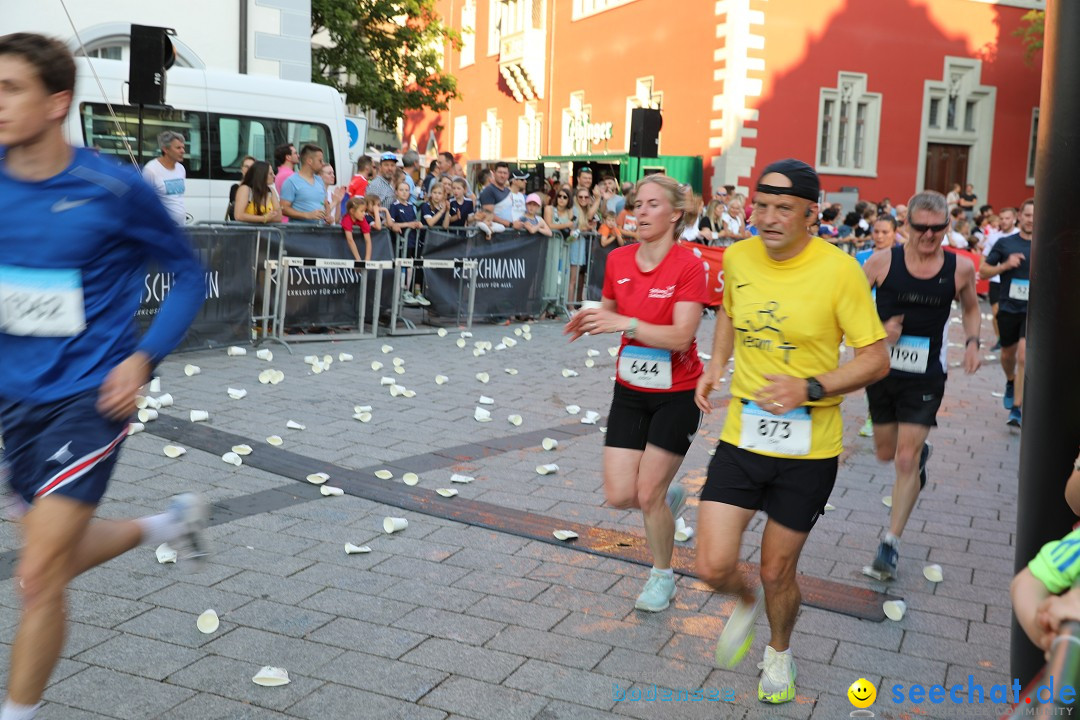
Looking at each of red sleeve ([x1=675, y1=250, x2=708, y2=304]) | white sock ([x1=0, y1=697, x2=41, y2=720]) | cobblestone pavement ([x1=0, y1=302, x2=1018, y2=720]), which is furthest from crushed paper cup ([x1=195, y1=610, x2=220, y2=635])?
red sleeve ([x1=675, y1=250, x2=708, y2=304])

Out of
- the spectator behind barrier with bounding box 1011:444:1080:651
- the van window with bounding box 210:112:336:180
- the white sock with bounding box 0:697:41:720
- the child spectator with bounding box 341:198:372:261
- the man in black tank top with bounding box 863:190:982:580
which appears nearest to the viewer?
the spectator behind barrier with bounding box 1011:444:1080:651

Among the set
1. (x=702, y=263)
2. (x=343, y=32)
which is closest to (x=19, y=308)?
A: (x=702, y=263)

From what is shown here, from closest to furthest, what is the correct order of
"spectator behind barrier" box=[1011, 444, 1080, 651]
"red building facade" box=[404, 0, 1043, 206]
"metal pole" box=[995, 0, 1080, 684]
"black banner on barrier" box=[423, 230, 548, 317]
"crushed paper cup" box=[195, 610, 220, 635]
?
"spectator behind barrier" box=[1011, 444, 1080, 651], "metal pole" box=[995, 0, 1080, 684], "crushed paper cup" box=[195, 610, 220, 635], "black banner on barrier" box=[423, 230, 548, 317], "red building facade" box=[404, 0, 1043, 206]

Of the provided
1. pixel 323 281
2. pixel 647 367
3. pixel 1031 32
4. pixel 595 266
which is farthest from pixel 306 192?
pixel 1031 32

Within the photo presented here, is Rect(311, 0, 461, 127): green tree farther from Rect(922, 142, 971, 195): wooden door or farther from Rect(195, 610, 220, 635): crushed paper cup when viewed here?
Rect(195, 610, 220, 635): crushed paper cup

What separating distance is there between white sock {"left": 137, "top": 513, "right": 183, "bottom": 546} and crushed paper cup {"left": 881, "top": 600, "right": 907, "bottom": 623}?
9.66ft

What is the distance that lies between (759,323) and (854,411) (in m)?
6.61

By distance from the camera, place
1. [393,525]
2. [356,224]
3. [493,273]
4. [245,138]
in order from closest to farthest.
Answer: [393,525], [356,224], [493,273], [245,138]

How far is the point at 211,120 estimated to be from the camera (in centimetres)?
1494

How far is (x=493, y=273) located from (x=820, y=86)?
1725 centimetres

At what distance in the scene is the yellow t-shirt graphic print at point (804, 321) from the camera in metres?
3.83

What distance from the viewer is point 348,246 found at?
39.7 ft

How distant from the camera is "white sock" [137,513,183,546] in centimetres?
347

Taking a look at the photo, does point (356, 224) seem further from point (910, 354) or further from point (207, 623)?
point (207, 623)
